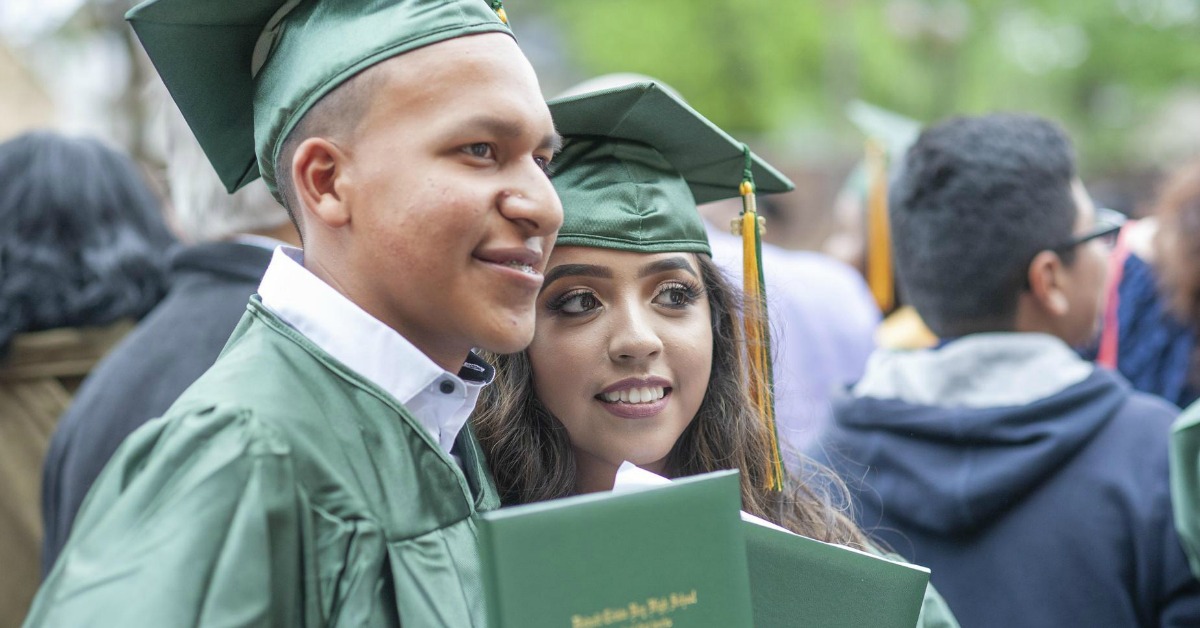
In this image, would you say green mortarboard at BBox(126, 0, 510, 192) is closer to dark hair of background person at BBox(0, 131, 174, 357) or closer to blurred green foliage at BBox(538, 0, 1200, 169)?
dark hair of background person at BBox(0, 131, 174, 357)

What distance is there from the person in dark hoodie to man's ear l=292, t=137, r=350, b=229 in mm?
1626

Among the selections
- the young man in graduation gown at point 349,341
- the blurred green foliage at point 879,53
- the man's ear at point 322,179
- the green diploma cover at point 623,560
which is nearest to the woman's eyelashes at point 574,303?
the young man in graduation gown at point 349,341

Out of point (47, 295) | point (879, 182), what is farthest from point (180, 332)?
point (879, 182)

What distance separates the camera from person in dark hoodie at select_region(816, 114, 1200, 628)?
257cm

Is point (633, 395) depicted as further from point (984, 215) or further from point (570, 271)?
point (984, 215)

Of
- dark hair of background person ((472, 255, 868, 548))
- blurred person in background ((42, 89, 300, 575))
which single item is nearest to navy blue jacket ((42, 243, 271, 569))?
blurred person in background ((42, 89, 300, 575))

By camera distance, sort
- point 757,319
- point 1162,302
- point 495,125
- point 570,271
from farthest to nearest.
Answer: point 1162,302, point 757,319, point 570,271, point 495,125

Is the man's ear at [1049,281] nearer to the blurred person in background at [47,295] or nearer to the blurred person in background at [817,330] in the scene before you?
the blurred person in background at [817,330]

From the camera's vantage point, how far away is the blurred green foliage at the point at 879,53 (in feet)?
64.4

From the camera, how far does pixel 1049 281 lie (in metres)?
2.92

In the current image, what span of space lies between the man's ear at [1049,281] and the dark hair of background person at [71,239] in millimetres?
2451

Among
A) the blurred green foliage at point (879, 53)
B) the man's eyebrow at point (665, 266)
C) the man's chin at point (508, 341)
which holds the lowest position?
the blurred green foliage at point (879, 53)

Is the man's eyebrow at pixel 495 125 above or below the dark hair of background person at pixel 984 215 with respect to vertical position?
above

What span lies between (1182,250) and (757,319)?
1896 mm
